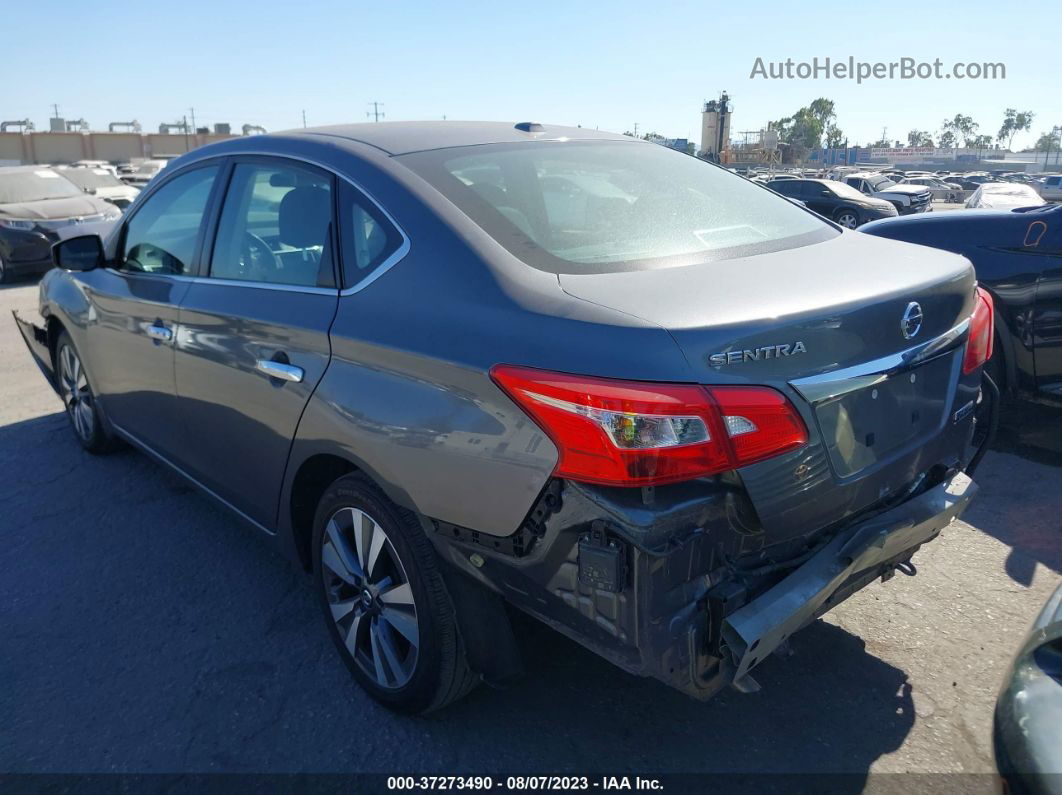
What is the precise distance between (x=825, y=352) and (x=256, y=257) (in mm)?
2055

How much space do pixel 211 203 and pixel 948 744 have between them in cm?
325

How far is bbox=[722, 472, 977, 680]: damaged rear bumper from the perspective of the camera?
1.94m

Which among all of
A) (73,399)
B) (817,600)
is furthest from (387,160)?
(73,399)

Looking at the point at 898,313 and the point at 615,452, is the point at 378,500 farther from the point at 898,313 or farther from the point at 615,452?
the point at 898,313

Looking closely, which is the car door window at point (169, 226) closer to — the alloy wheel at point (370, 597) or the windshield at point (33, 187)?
the alloy wheel at point (370, 597)

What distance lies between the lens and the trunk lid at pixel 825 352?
1915mm

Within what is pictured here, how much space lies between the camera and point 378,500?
243cm

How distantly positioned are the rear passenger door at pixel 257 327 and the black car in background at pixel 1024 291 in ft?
12.0

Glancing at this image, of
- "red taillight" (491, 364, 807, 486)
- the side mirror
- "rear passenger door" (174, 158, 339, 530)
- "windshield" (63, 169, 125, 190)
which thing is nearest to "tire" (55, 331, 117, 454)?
the side mirror

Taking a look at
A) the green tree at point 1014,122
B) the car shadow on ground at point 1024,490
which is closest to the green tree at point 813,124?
the green tree at point 1014,122

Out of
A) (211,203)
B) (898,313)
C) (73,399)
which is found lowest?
(73,399)

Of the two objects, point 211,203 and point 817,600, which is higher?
point 211,203

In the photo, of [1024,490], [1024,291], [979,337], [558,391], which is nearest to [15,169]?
[1024,291]

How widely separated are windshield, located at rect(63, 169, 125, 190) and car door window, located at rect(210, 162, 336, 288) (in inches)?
596
